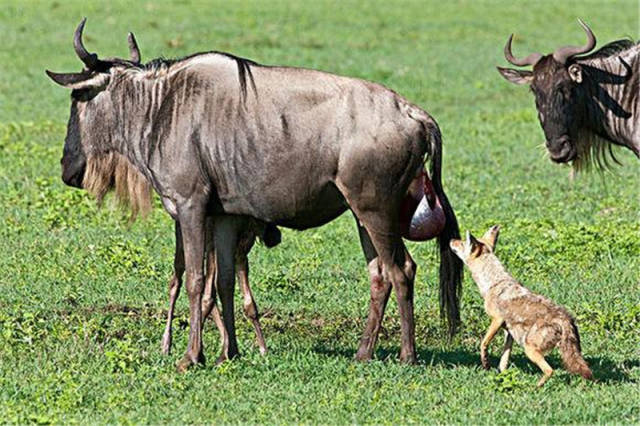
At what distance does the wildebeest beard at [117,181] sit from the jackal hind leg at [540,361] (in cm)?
301

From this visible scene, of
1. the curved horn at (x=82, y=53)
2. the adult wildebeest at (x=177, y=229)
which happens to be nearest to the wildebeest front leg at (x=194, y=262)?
the adult wildebeest at (x=177, y=229)

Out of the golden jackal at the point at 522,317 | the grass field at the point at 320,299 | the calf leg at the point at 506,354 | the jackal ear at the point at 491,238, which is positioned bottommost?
the grass field at the point at 320,299

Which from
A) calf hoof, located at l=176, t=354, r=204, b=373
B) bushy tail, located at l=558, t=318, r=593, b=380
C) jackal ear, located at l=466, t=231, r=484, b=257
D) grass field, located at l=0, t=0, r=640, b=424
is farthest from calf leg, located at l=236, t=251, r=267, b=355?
bushy tail, located at l=558, t=318, r=593, b=380

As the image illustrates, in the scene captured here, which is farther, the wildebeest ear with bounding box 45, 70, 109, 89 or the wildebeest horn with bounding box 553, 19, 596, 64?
the wildebeest horn with bounding box 553, 19, 596, 64

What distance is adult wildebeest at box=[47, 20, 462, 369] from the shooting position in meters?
8.30

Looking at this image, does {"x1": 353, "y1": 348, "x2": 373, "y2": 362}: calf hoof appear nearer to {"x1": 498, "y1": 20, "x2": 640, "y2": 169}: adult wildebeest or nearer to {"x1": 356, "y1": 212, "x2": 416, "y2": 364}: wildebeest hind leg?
{"x1": 356, "y1": 212, "x2": 416, "y2": 364}: wildebeest hind leg

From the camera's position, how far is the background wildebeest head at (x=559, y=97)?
376 inches

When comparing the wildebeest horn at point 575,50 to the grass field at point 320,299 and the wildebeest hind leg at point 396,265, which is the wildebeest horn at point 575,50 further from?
the wildebeest hind leg at point 396,265

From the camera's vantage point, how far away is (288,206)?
848 centimetres

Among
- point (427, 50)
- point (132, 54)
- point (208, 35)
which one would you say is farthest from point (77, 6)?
point (132, 54)

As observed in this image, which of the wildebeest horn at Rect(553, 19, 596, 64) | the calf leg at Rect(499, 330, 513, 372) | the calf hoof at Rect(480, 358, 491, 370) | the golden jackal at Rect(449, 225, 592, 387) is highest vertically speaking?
the wildebeest horn at Rect(553, 19, 596, 64)

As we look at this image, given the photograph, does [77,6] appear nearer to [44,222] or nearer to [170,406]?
[44,222]

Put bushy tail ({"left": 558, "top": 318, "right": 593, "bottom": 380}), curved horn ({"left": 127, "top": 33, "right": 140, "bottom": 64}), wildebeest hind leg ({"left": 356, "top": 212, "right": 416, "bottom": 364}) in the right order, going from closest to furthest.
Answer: bushy tail ({"left": 558, "top": 318, "right": 593, "bottom": 380})
wildebeest hind leg ({"left": 356, "top": 212, "right": 416, "bottom": 364})
curved horn ({"left": 127, "top": 33, "right": 140, "bottom": 64})

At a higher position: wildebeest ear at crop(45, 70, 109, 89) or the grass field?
wildebeest ear at crop(45, 70, 109, 89)
